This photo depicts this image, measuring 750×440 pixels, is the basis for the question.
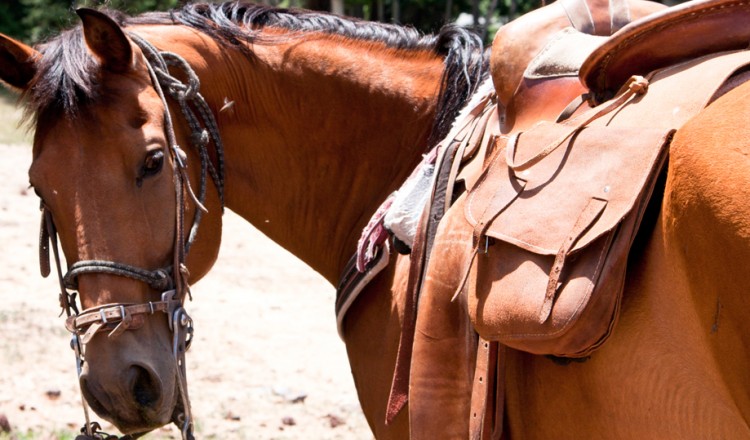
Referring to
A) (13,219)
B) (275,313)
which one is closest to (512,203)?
(275,313)

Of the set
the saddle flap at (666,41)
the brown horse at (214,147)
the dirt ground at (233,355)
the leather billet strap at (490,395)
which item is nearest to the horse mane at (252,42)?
the brown horse at (214,147)

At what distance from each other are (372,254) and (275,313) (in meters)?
4.48

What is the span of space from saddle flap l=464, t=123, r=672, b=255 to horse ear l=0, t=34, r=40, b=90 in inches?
53.5

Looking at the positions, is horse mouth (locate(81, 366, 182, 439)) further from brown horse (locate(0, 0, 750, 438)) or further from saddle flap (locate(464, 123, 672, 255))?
saddle flap (locate(464, 123, 672, 255))

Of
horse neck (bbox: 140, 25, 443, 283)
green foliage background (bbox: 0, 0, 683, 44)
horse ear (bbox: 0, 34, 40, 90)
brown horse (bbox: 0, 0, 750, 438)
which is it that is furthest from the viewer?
green foliage background (bbox: 0, 0, 683, 44)

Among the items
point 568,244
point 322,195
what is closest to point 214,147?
point 322,195

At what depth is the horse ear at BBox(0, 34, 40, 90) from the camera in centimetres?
235

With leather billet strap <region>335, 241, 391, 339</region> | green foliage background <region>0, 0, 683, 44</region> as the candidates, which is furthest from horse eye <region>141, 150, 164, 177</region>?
green foliage background <region>0, 0, 683, 44</region>

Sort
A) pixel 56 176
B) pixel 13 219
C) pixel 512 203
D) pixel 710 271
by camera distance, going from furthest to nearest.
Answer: pixel 13 219, pixel 56 176, pixel 512 203, pixel 710 271

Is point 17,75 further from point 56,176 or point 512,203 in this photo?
point 512,203

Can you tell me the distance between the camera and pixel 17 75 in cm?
240

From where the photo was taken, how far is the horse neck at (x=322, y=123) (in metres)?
2.69

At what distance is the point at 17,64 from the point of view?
2.39 metres

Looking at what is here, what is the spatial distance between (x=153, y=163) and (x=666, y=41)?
1.37m
